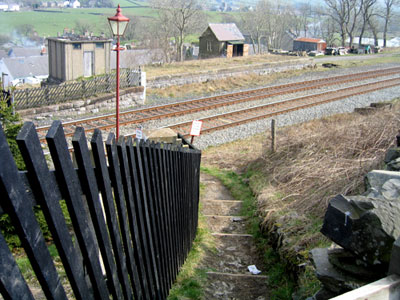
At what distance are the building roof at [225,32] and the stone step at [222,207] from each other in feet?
145

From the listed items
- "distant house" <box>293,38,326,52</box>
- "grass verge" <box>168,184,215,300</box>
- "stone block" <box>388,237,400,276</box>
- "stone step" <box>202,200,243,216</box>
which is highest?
"distant house" <box>293,38,326,52</box>

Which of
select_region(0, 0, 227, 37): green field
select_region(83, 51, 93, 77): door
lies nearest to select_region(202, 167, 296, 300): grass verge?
select_region(83, 51, 93, 77): door

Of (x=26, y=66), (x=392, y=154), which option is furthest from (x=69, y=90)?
(x=26, y=66)

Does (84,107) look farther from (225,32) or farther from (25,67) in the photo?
(25,67)

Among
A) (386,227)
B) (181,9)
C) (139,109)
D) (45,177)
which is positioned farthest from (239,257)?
(181,9)

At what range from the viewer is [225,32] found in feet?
175

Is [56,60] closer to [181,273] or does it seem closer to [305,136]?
[305,136]

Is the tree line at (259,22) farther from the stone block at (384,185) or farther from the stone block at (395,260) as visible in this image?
the stone block at (395,260)

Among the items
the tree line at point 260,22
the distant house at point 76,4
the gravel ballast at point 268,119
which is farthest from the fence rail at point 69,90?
the distant house at point 76,4

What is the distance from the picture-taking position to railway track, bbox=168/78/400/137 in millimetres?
16359

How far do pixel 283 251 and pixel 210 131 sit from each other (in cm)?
998

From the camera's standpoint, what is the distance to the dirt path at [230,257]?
575 centimetres

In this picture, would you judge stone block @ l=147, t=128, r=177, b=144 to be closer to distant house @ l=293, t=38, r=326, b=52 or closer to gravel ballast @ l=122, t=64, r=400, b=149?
gravel ballast @ l=122, t=64, r=400, b=149

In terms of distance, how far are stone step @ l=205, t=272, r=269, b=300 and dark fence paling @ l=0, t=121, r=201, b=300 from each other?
1.21 m
